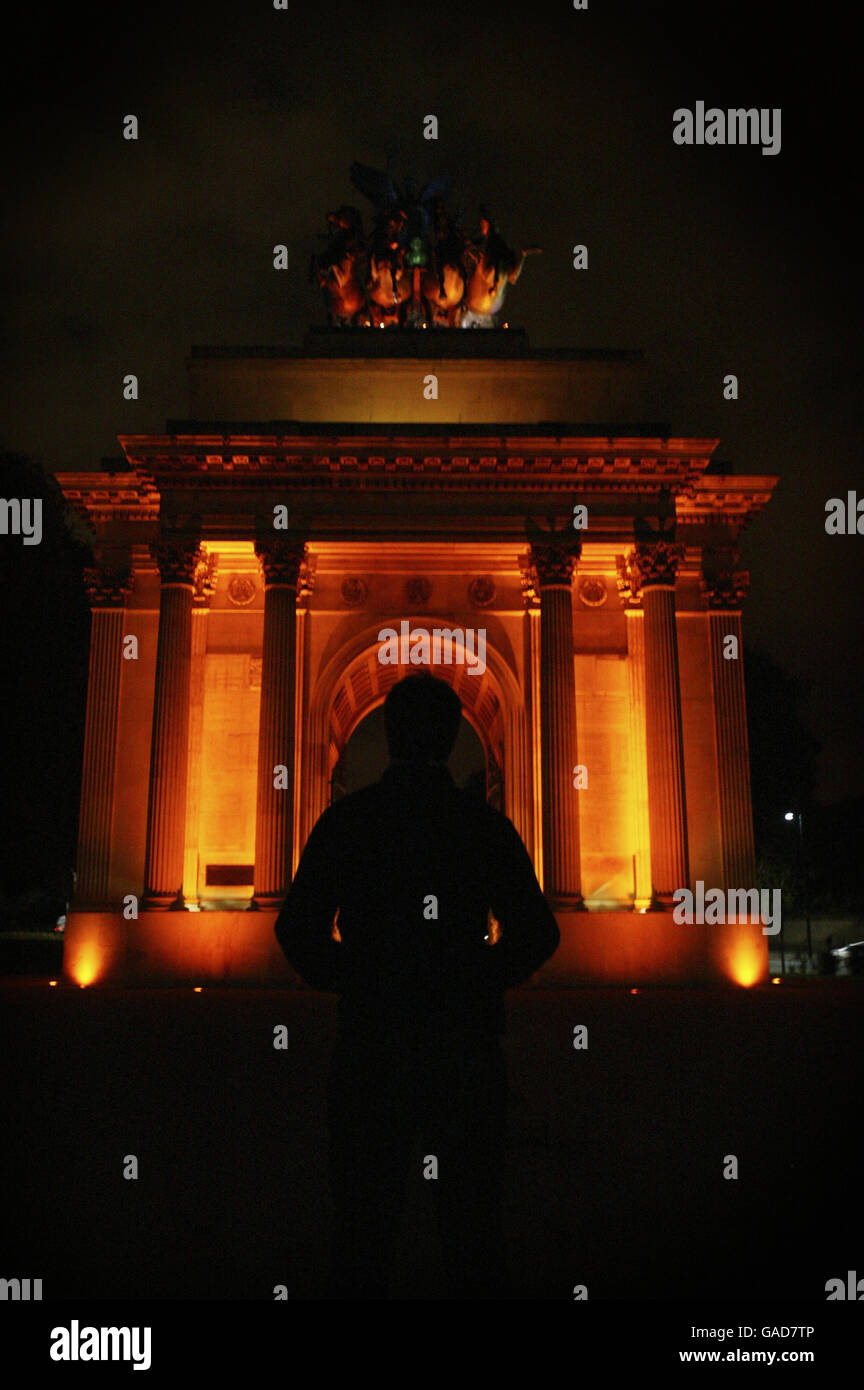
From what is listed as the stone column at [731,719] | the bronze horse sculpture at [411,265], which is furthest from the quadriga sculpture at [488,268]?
the stone column at [731,719]

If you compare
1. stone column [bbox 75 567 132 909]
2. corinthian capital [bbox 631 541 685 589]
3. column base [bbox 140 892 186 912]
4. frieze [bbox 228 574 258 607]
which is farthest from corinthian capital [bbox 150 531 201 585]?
corinthian capital [bbox 631 541 685 589]

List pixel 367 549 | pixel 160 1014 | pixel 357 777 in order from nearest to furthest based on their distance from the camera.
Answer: pixel 160 1014, pixel 367 549, pixel 357 777

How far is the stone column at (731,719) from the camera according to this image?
31.0 meters

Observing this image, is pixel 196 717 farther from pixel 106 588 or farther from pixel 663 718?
pixel 663 718

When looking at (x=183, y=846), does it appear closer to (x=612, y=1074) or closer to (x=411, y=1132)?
(x=612, y=1074)

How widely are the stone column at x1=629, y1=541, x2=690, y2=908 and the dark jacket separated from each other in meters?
25.5

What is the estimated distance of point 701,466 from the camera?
100ft

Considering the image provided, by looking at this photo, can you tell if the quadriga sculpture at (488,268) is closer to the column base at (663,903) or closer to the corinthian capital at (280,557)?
the corinthian capital at (280,557)

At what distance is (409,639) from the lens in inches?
1267

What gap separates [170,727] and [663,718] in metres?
12.6
